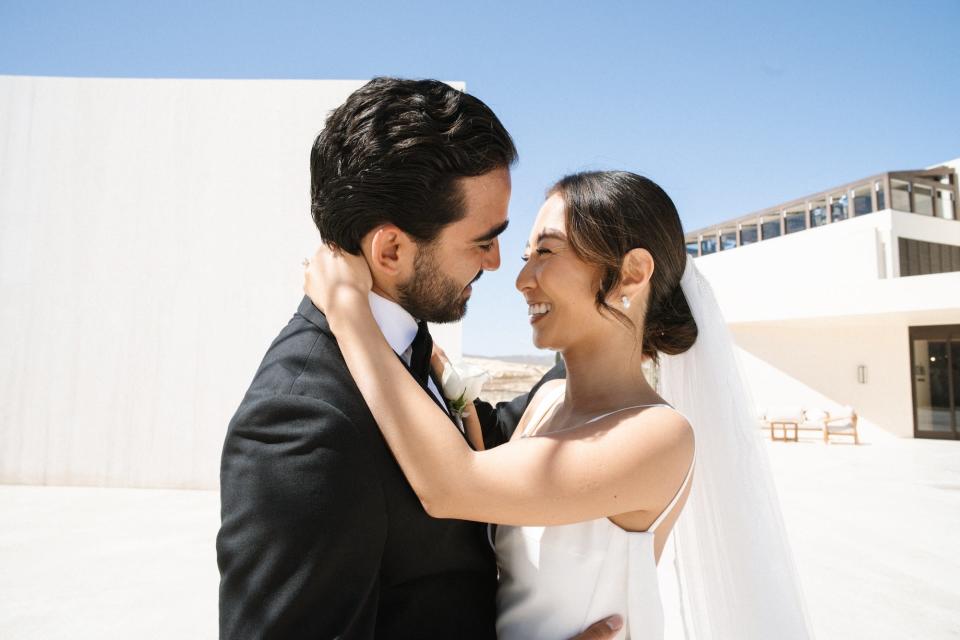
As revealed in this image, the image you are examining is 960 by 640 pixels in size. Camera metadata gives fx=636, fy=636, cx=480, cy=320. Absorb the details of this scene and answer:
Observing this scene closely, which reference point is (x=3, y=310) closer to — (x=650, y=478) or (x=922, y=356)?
(x=650, y=478)

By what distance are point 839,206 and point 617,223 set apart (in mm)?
27874

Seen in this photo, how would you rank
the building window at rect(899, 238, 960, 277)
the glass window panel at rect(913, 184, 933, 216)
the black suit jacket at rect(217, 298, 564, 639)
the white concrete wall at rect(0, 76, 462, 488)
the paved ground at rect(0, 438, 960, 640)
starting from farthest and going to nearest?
the glass window panel at rect(913, 184, 933, 216) → the building window at rect(899, 238, 960, 277) → the white concrete wall at rect(0, 76, 462, 488) → the paved ground at rect(0, 438, 960, 640) → the black suit jacket at rect(217, 298, 564, 639)

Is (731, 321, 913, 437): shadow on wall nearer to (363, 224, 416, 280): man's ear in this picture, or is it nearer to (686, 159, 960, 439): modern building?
(686, 159, 960, 439): modern building

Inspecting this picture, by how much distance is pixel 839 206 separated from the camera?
84.4 feet

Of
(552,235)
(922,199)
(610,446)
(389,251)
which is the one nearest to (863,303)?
(922,199)

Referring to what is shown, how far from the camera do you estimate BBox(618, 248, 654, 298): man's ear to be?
6.86 ft

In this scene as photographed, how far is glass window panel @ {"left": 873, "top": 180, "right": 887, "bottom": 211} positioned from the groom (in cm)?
2692

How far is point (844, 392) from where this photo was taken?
64.1ft

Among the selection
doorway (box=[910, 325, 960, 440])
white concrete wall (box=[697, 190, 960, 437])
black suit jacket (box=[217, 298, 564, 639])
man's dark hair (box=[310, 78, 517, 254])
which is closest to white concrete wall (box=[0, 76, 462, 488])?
man's dark hair (box=[310, 78, 517, 254])

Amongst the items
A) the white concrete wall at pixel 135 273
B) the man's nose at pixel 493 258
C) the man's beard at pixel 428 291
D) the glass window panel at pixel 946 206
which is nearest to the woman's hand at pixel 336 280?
the man's beard at pixel 428 291

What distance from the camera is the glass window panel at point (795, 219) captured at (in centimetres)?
2712

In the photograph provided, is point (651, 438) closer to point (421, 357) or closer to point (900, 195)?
point (421, 357)

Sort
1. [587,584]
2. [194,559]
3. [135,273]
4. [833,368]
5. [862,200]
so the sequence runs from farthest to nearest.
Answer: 1. [862,200]
2. [833,368]
3. [135,273]
4. [194,559]
5. [587,584]

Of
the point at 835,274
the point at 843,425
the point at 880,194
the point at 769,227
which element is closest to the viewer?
the point at 843,425
